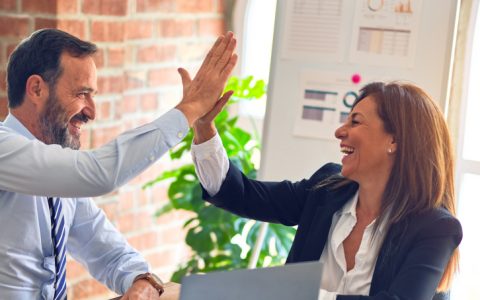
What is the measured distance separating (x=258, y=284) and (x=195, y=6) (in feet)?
8.18

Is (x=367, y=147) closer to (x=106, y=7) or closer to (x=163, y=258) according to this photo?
(x=106, y=7)

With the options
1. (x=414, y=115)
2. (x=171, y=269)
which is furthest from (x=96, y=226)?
(x=171, y=269)

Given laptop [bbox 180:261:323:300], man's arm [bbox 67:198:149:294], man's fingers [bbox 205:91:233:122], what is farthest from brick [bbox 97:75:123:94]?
laptop [bbox 180:261:323:300]

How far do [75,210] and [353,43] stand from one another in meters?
1.23

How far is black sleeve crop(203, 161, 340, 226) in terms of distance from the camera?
2316 mm

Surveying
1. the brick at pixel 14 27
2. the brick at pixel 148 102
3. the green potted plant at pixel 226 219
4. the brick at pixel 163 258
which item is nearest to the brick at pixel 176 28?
the brick at pixel 148 102

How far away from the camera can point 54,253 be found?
2.08 m

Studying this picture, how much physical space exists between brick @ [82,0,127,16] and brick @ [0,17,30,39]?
0.25 m

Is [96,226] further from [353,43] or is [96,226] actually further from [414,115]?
[353,43]

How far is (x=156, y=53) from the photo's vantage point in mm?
3682

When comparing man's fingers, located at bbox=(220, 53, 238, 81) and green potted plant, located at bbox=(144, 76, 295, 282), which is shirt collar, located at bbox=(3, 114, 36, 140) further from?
green potted plant, located at bbox=(144, 76, 295, 282)

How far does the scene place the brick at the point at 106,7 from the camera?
10.0 ft

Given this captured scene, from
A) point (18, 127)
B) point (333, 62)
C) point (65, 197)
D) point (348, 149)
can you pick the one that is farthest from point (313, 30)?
point (65, 197)

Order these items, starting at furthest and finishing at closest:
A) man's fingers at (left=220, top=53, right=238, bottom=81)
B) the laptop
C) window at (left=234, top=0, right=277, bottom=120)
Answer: window at (left=234, top=0, right=277, bottom=120)
man's fingers at (left=220, top=53, right=238, bottom=81)
the laptop
